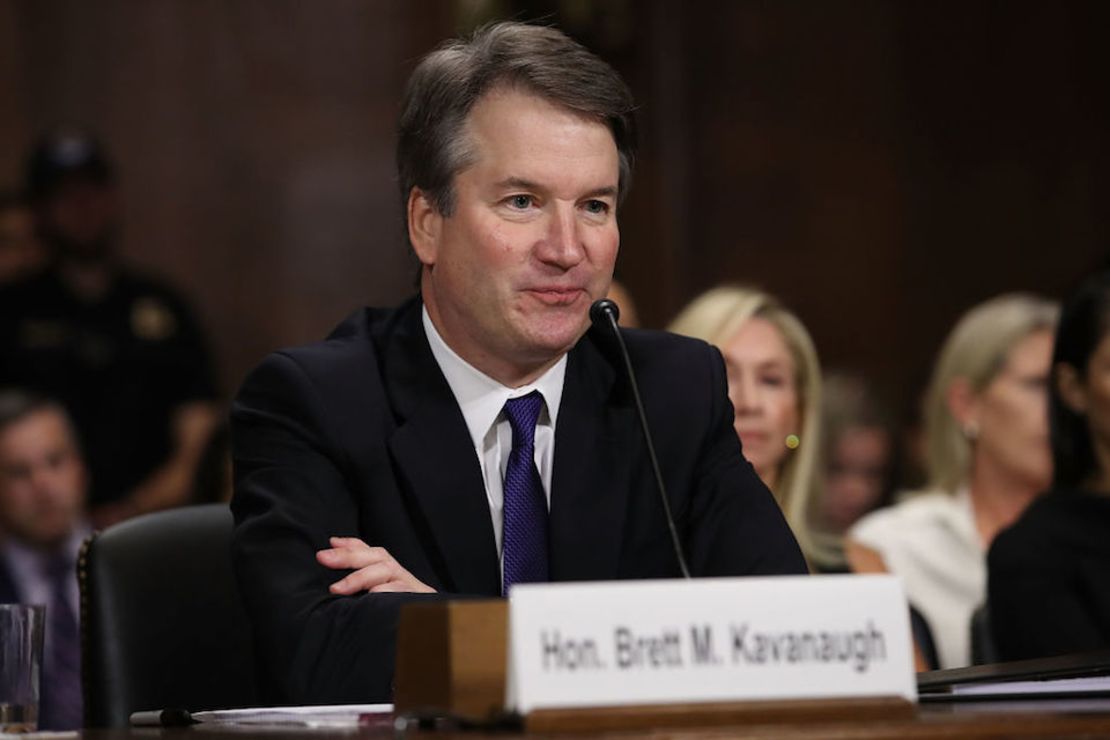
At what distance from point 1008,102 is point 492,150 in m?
4.57

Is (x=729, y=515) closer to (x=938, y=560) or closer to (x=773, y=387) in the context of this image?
(x=773, y=387)

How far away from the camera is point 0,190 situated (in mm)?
6109

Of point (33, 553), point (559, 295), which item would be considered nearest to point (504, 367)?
point (559, 295)

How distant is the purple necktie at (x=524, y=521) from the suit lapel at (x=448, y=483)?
2 cm

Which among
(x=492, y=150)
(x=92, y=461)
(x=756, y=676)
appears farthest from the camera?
(x=92, y=461)

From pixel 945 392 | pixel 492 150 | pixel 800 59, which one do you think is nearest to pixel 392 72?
pixel 800 59

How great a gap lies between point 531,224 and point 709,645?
41.7 inches

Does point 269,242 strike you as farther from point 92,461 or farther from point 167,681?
point 167,681

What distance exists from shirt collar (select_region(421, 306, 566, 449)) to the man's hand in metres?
0.30

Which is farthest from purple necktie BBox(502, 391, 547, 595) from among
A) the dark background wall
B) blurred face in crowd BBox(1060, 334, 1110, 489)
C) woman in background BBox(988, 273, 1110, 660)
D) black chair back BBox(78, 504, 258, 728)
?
the dark background wall

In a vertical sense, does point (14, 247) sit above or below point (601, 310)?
above

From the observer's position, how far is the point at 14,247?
5.99 metres

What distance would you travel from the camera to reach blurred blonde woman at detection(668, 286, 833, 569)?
12.6ft

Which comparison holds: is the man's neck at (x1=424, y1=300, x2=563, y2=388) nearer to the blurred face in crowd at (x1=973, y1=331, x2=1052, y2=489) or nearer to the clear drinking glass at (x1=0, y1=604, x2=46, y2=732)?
the clear drinking glass at (x1=0, y1=604, x2=46, y2=732)
